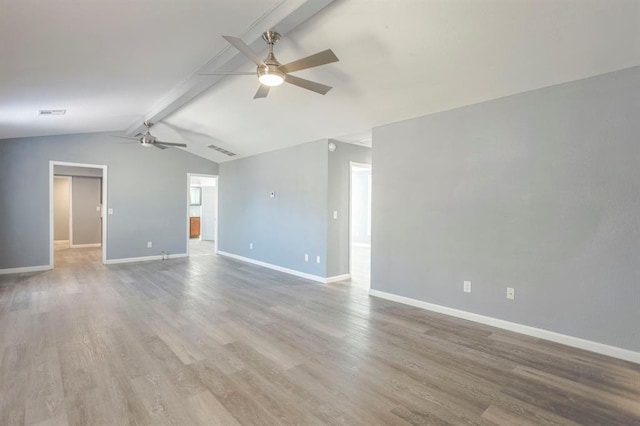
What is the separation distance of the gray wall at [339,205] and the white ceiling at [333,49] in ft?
4.13

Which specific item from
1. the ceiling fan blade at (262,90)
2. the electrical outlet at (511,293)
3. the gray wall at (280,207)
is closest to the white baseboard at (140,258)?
the gray wall at (280,207)

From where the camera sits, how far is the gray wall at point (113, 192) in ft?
20.1

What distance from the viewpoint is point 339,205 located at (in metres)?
5.77

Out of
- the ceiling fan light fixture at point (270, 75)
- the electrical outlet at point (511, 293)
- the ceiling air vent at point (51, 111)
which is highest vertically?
the ceiling air vent at point (51, 111)

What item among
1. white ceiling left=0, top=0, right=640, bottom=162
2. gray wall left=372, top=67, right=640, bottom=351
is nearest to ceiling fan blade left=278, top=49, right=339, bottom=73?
white ceiling left=0, top=0, right=640, bottom=162

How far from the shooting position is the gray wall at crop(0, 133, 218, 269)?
20.1ft

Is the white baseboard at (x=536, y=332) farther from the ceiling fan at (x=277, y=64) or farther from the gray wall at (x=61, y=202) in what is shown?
the gray wall at (x=61, y=202)

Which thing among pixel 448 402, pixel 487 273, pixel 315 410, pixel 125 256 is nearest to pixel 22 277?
pixel 125 256

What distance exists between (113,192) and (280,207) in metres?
4.00

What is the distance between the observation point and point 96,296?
15.2 feet

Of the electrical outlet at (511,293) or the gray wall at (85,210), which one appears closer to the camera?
the electrical outlet at (511,293)

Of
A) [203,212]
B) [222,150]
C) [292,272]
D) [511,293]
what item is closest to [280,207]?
[292,272]

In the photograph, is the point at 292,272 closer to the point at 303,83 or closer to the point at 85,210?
the point at 303,83

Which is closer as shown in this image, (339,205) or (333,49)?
(333,49)
